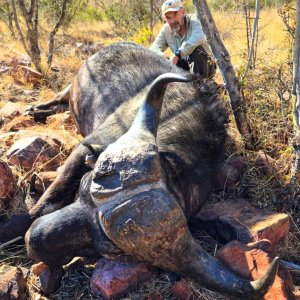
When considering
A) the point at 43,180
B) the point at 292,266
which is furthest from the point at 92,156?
the point at 292,266

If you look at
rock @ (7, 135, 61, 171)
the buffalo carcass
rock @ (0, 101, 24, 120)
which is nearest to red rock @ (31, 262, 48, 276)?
the buffalo carcass

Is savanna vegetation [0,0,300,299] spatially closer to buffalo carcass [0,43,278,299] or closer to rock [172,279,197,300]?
rock [172,279,197,300]

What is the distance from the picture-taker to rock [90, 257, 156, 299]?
9.66ft

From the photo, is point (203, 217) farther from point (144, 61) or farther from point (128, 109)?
point (144, 61)

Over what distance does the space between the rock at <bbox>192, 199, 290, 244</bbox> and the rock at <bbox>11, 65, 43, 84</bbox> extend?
→ 436 cm

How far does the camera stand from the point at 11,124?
216 inches

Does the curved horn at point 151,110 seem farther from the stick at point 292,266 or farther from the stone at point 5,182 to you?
the stone at point 5,182

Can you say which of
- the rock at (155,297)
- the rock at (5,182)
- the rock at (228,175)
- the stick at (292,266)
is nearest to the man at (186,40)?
the rock at (228,175)

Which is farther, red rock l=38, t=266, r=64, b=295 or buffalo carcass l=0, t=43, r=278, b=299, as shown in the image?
red rock l=38, t=266, r=64, b=295

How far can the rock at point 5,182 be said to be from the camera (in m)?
3.92

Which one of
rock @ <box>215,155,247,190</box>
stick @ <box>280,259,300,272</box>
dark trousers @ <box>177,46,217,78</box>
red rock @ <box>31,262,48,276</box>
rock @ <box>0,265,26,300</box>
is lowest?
stick @ <box>280,259,300,272</box>

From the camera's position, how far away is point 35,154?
4.42m

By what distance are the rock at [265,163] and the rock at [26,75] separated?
4258mm

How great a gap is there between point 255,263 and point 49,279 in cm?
137
